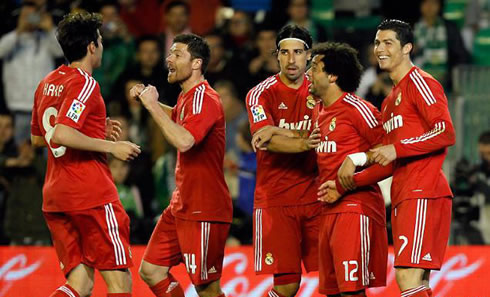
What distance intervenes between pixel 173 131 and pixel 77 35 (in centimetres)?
91

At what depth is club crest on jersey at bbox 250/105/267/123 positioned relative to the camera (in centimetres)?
721

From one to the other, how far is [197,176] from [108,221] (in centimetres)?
74

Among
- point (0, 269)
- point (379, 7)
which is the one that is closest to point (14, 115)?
point (0, 269)

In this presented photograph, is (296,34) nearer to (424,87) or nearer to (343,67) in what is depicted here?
(343,67)

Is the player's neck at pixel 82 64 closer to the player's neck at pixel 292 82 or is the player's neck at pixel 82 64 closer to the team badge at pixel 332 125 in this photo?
the player's neck at pixel 292 82

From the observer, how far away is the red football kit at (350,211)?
22.1ft

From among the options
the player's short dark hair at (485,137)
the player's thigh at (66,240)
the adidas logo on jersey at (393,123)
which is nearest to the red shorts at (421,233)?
the adidas logo on jersey at (393,123)

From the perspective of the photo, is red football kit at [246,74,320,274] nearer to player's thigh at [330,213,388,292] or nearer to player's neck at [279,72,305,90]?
player's neck at [279,72,305,90]

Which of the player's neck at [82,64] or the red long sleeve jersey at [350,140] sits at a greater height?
the player's neck at [82,64]

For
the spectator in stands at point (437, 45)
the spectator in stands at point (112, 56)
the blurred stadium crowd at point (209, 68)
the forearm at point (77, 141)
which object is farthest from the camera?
the spectator in stands at point (112, 56)

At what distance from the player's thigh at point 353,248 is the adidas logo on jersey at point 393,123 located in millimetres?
602

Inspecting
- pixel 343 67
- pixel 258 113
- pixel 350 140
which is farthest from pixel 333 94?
pixel 258 113

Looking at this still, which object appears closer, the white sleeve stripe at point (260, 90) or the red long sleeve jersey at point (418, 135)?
the red long sleeve jersey at point (418, 135)

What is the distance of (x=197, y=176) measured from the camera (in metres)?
7.13
